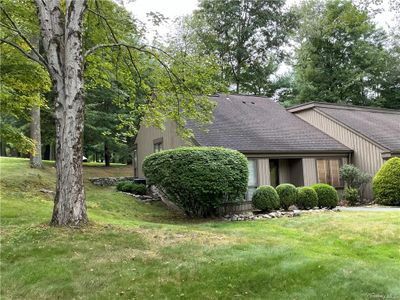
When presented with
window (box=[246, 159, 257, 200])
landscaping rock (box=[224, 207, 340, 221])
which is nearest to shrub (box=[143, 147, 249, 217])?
landscaping rock (box=[224, 207, 340, 221])

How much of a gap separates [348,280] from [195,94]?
7.30m

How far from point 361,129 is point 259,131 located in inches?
215

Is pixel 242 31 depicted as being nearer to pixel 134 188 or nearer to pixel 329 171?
pixel 329 171

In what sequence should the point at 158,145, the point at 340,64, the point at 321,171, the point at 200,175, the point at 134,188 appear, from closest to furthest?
the point at 200,175 → the point at 321,171 → the point at 134,188 → the point at 158,145 → the point at 340,64

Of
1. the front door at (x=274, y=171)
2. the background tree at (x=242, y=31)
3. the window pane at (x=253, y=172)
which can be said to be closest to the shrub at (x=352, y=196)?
the front door at (x=274, y=171)

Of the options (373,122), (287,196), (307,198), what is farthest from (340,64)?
(287,196)

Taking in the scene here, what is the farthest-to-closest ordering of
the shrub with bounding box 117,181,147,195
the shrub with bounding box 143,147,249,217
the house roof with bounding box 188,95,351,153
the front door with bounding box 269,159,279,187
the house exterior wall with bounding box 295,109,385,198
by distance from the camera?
1. the shrub with bounding box 117,181,147,195
2. the house exterior wall with bounding box 295,109,385,198
3. the front door with bounding box 269,159,279,187
4. the house roof with bounding box 188,95,351,153
5. the shrub with bounding box 143,147,249,217

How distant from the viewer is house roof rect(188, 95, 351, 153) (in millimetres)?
15836

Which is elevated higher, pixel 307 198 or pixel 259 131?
pixel 259 131

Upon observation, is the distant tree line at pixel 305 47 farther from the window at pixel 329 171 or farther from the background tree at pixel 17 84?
the background tree at pixel 17 84

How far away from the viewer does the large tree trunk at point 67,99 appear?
7.91 meters

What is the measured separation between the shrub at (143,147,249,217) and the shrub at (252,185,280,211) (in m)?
0.63

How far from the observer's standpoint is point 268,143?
1648cm

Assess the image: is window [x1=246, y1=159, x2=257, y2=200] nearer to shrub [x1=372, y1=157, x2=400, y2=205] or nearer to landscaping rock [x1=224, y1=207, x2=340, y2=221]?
landscaping rock [x1=224, y1=207, x2=340, y2=221]
